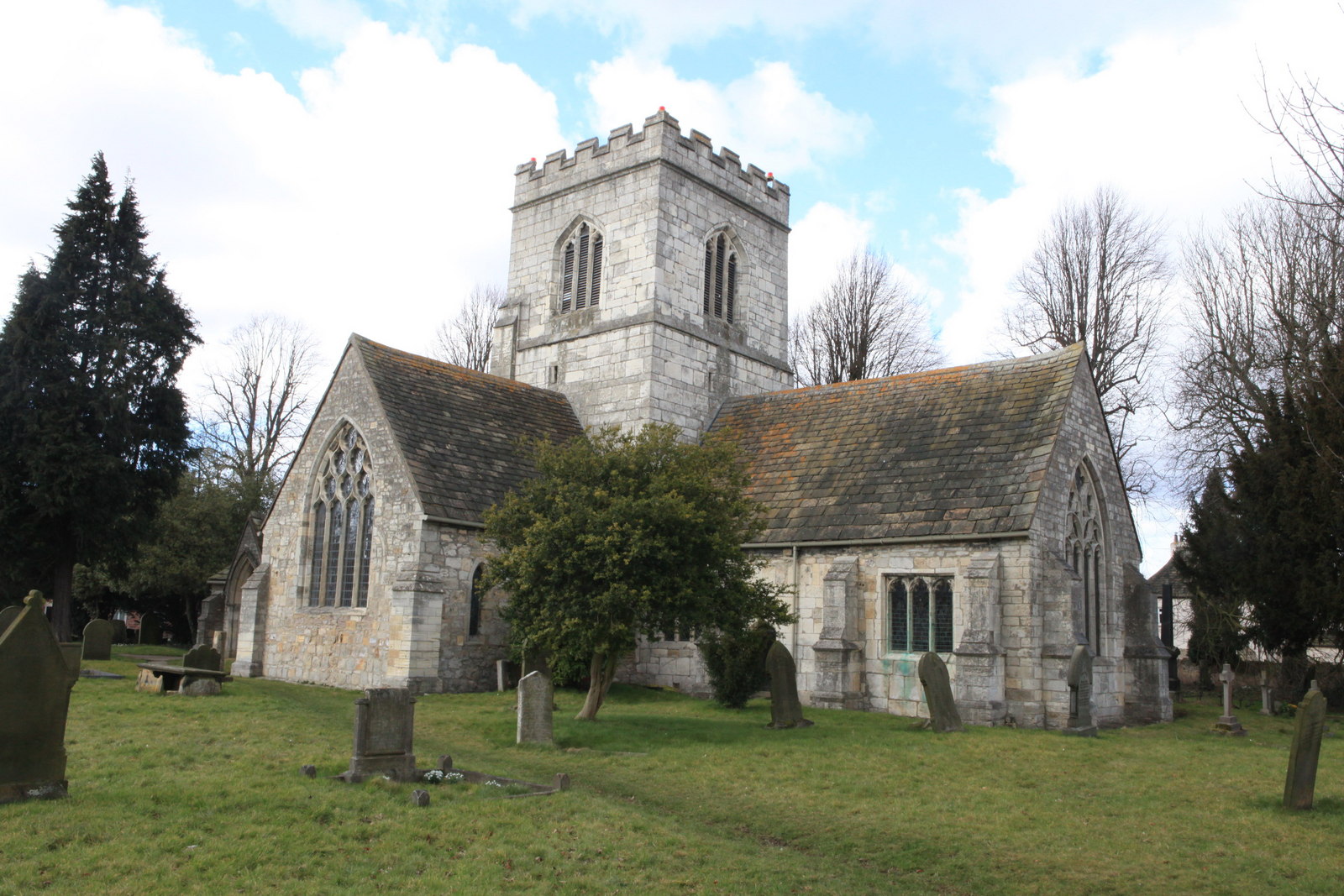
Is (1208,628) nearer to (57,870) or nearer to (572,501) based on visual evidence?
(572,501)

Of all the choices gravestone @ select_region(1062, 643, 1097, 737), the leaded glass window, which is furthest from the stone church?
gravestone @ select_region(1062, 643, 1097, 737)

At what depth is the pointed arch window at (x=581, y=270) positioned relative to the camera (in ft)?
88.1

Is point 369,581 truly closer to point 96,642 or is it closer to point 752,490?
point 752,490

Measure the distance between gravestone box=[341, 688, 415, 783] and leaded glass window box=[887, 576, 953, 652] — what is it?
11096mm

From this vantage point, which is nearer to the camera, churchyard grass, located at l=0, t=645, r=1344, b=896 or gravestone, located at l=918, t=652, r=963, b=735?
churchyard grass, located at l=0, t=645, r=1344, b=896

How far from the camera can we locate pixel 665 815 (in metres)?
10.1

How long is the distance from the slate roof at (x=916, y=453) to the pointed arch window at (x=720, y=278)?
4303 millimetres

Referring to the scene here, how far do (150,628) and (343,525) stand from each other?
790 inches

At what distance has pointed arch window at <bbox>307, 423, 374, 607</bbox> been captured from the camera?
69.3 feet

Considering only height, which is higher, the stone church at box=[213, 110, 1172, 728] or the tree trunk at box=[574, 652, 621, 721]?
the stone church at box=[213, 110, 1172, 728]

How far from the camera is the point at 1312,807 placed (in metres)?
10.8

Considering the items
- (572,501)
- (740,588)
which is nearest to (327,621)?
(572,501)

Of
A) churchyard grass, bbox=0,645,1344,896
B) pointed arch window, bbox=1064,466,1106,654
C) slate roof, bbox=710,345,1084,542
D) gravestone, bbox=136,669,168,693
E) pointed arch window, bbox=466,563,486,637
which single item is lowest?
churchyard grass, bbox=0,645,1344,896

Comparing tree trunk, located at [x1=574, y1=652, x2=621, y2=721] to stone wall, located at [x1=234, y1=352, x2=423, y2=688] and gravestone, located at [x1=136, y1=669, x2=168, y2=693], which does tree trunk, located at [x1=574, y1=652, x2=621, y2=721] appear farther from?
gravestone, located at [x1=136, y1=669, x2=168, y2=693]
